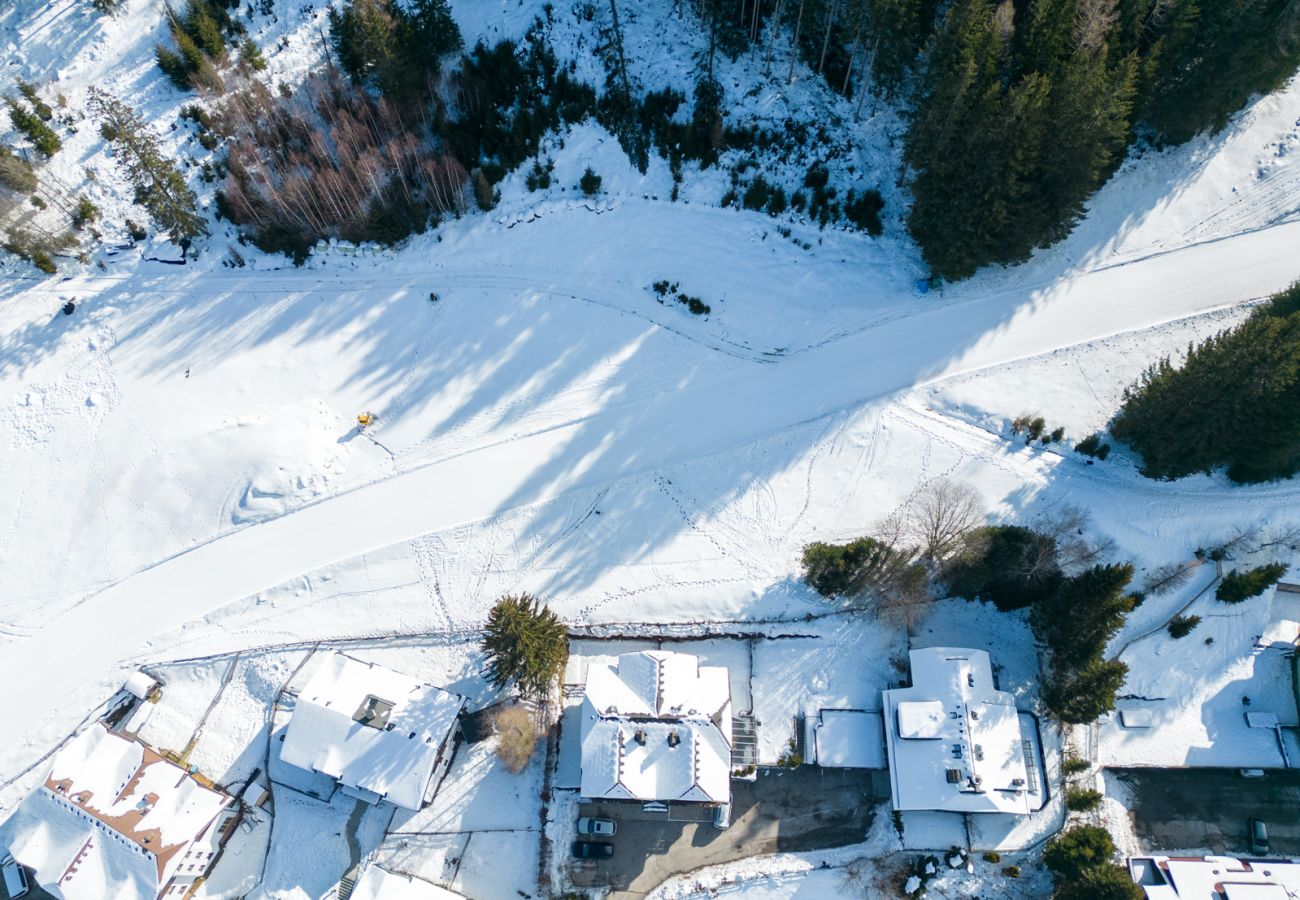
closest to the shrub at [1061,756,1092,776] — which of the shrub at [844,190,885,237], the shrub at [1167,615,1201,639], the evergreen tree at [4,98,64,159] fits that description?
the shrub at [1167,615,1201,639]

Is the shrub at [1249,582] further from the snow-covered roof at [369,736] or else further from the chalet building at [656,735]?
the snow-covered roof at [369,736]

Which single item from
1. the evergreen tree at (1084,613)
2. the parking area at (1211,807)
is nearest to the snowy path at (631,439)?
the evergreen tree at (1084,613)

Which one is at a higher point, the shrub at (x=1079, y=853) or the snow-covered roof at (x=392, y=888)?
the shrub at (x=1079, y=853)

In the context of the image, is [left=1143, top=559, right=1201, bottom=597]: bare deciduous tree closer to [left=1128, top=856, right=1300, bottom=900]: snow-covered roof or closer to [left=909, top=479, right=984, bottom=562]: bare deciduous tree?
[left=909, top=479, right=984, bottom=562]: bare deciduous tree

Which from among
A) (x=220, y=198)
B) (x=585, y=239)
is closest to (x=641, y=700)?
(x=585, y=239)

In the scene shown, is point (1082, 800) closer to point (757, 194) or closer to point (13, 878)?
point (757, 194)
